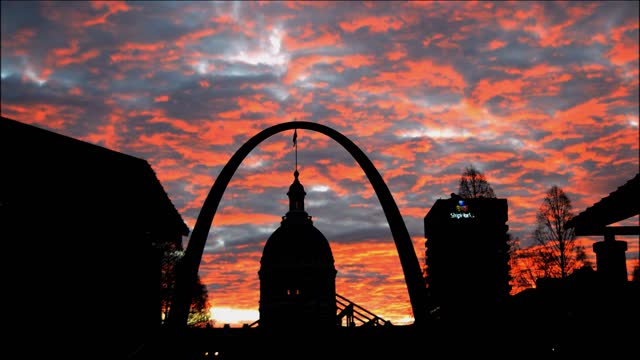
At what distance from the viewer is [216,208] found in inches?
1422

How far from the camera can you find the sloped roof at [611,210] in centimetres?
1759

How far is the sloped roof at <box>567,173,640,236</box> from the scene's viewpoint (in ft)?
57.7

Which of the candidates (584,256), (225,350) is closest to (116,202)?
(225,350)

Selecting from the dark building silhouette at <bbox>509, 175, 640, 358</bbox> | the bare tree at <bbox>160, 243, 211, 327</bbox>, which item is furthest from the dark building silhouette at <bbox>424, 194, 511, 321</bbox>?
the dark building silhouette at <bbox>509, 175, 640, 358</bbox>

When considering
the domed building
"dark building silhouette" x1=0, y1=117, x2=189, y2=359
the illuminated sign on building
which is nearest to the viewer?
"dark building silhouette" x1=0, y1=117, x2=189, y2=359

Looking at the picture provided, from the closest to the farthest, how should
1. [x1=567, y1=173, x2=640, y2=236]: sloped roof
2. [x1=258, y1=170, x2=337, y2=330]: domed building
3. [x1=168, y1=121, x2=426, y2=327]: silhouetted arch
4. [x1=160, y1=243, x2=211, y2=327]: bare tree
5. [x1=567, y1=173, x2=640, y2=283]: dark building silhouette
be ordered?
[x1=567, y1=173, x2=640, y2=236]: sloped roof
[x1=567, y1=173, x2=640, y2=283]: dark building silhouette
[x1=168, y1=121, x2=426, y2=327]: silhouetted arch
[x1=160, y1=243, x2=211, y2=327]: bare tree
[x1=258, y1=170, x2=337, y2=330]: domed building

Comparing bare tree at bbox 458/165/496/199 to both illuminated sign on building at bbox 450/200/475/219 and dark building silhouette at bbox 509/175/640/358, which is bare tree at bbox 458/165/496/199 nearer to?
illuminated sign on building at bbox 450/200/475/219

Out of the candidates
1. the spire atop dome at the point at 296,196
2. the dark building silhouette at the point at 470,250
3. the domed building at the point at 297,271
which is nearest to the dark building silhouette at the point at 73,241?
the dark building silhouette at the point at 470,250

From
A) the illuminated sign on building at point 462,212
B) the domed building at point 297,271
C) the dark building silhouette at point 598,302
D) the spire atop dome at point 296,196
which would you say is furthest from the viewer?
the spire atop dome at point 296,196

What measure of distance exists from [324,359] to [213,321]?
209 feet

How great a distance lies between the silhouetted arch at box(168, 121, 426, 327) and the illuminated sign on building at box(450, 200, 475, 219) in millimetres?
35943

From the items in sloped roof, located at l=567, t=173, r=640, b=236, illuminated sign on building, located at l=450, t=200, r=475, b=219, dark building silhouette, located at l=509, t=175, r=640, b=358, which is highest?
illuminated sign on building, located at l=450, t=200, r=475, b=219

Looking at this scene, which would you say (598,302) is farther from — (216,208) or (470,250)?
(470,250)

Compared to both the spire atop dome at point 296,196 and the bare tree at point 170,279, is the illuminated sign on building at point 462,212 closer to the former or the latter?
the spire atop dome at point 296,196
